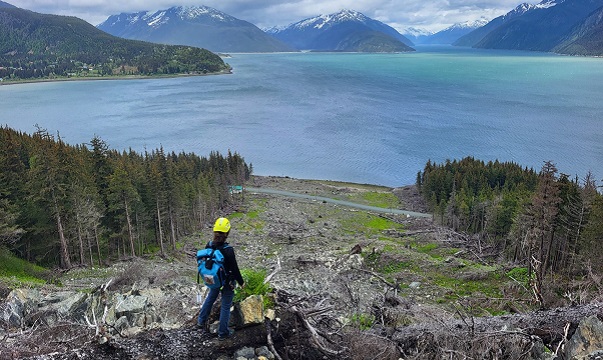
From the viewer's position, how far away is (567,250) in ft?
108

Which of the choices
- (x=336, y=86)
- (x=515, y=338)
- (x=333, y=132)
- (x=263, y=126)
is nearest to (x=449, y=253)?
(x=515, y=338)

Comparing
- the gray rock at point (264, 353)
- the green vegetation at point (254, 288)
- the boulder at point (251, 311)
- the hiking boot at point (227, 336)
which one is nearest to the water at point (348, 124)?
the green vegetation at point (254, 288)

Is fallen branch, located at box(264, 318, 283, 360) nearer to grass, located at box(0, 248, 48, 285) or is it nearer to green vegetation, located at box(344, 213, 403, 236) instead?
grass, located at box(0, 248, 48, 285)

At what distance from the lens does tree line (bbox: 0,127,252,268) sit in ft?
102

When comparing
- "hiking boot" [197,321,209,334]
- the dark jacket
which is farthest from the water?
the dark jacket

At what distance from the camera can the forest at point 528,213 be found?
2784 cm

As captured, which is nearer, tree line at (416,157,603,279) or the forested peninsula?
the forested peninsula

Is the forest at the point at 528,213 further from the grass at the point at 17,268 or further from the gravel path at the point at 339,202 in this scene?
the grass at the point at 17,268

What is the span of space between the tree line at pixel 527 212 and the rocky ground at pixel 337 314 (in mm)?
2813

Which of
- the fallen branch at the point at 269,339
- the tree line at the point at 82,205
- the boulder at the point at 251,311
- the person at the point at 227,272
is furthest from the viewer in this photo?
the tree line at the point at 82,205

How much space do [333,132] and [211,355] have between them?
352 ft

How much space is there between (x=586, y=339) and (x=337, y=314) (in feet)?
22.7

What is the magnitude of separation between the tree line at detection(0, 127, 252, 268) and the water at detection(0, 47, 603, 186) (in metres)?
46.6

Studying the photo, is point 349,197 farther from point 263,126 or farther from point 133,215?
point 263,126
